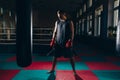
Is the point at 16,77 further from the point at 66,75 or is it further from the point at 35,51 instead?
the point at 35,51

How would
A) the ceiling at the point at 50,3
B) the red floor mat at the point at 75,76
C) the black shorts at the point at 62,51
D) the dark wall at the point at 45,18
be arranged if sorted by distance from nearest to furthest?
the red floor mat at the point at 75,76 → the black shorts at the point at 62,51 → the ceiling at the point at 50,3 → the dark wall at the point at 45,18

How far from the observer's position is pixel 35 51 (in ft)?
34.6

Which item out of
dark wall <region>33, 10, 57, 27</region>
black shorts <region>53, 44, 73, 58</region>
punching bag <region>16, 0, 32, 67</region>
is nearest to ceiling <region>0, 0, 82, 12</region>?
dark wall <region>33, 10, 57, 27</region>

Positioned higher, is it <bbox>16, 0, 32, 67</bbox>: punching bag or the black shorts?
<bbox>16, 0, 32, 67</bbox>: punching bag

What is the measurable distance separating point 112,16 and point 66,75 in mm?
7080

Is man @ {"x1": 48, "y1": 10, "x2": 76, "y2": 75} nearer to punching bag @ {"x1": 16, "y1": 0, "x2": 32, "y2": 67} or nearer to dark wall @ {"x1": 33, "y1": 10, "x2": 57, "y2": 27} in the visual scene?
punching bag @ {"x1": 16, "y1": 0, "x2": 32, "y2": 67}

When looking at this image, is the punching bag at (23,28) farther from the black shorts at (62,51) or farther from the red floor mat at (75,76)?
the red floor mat at (75,76)

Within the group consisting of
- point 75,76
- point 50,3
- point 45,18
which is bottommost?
point 75,76

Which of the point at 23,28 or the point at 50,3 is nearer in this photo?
the point at 23,28

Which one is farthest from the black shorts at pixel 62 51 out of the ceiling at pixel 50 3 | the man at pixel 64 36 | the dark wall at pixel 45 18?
the dark wall at pixel 45 18

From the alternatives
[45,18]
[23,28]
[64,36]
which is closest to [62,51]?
[64,36]

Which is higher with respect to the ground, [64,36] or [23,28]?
[23,28]

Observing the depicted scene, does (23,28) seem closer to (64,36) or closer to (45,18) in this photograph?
(64,36)

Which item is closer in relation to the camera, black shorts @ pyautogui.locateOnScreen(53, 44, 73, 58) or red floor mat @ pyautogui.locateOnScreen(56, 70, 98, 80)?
red floor mat @ pyautogui.locateOnScreen(56, 70, 98, 80)
